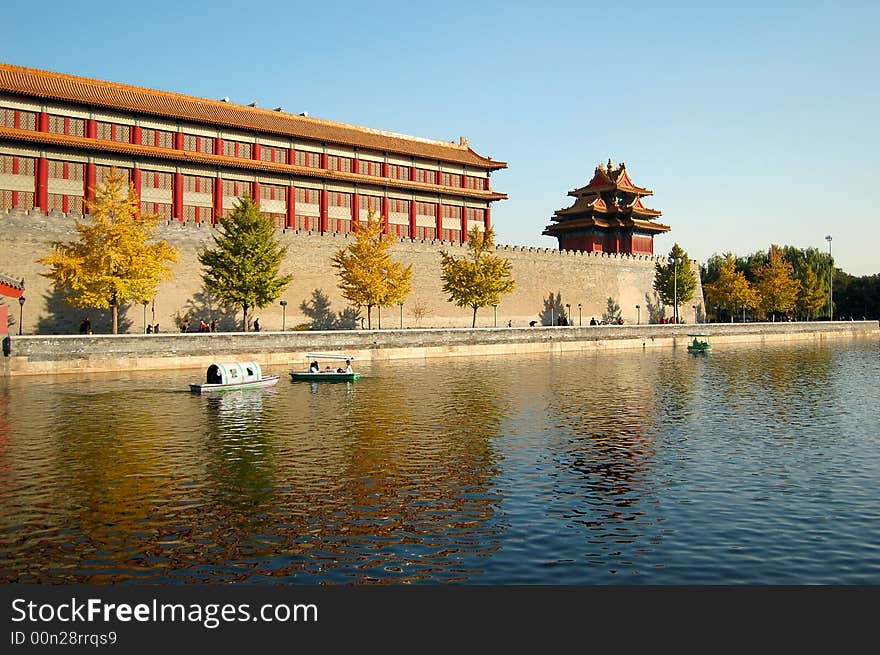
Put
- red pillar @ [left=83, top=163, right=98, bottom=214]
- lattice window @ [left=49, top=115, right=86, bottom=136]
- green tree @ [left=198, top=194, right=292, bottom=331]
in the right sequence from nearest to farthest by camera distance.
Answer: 1. green tree @ [left=198, top=194, right=292, bottom=331]
2. red pillar @ [left=83, top=163, right=98, bottom=214]
3. lattice window @ [left=49, top=115, right=86, bottom=136]

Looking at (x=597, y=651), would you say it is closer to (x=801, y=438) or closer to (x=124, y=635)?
(x=124, y=635)

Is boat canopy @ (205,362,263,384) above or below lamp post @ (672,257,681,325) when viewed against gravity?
below

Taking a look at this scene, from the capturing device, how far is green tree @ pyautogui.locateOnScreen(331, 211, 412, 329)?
58562 millimetres

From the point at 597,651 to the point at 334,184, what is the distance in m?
61.2

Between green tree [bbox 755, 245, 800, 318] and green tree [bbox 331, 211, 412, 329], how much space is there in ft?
176

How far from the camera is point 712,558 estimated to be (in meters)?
12.4

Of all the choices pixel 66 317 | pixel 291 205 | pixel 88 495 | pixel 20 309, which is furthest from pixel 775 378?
pixel 20 309

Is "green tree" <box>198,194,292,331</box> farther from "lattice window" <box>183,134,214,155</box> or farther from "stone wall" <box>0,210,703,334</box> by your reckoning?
"lattice window" <box>183,134,214,155</box>

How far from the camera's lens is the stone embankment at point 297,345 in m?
39.4

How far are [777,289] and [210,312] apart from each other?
68.5 meters

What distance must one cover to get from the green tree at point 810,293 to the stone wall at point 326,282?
15.8 metres

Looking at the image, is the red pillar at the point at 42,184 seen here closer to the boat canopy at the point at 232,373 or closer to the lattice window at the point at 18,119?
the lattice window at the point at 18,119

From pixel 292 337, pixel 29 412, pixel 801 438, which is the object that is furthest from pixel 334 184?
pixel 801 438

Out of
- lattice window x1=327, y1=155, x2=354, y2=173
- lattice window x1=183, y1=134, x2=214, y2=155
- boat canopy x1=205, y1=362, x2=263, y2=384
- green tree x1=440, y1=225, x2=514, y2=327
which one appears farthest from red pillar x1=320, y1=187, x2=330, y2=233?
boat canopy x1=205, y1=362, x2=263, y2=384
